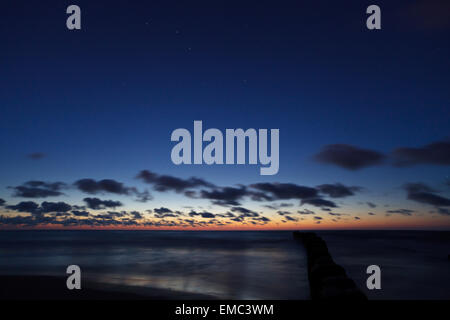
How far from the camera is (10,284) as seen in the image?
15250mm

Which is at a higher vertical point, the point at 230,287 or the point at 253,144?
the point at 253,144

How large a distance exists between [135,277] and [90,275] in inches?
108

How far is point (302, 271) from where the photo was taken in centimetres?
2181

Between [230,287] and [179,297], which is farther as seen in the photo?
[230,287]

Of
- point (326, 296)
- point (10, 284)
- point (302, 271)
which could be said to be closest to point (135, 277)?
point (10, 284)

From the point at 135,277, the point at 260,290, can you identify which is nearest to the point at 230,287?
the point at 260,290
